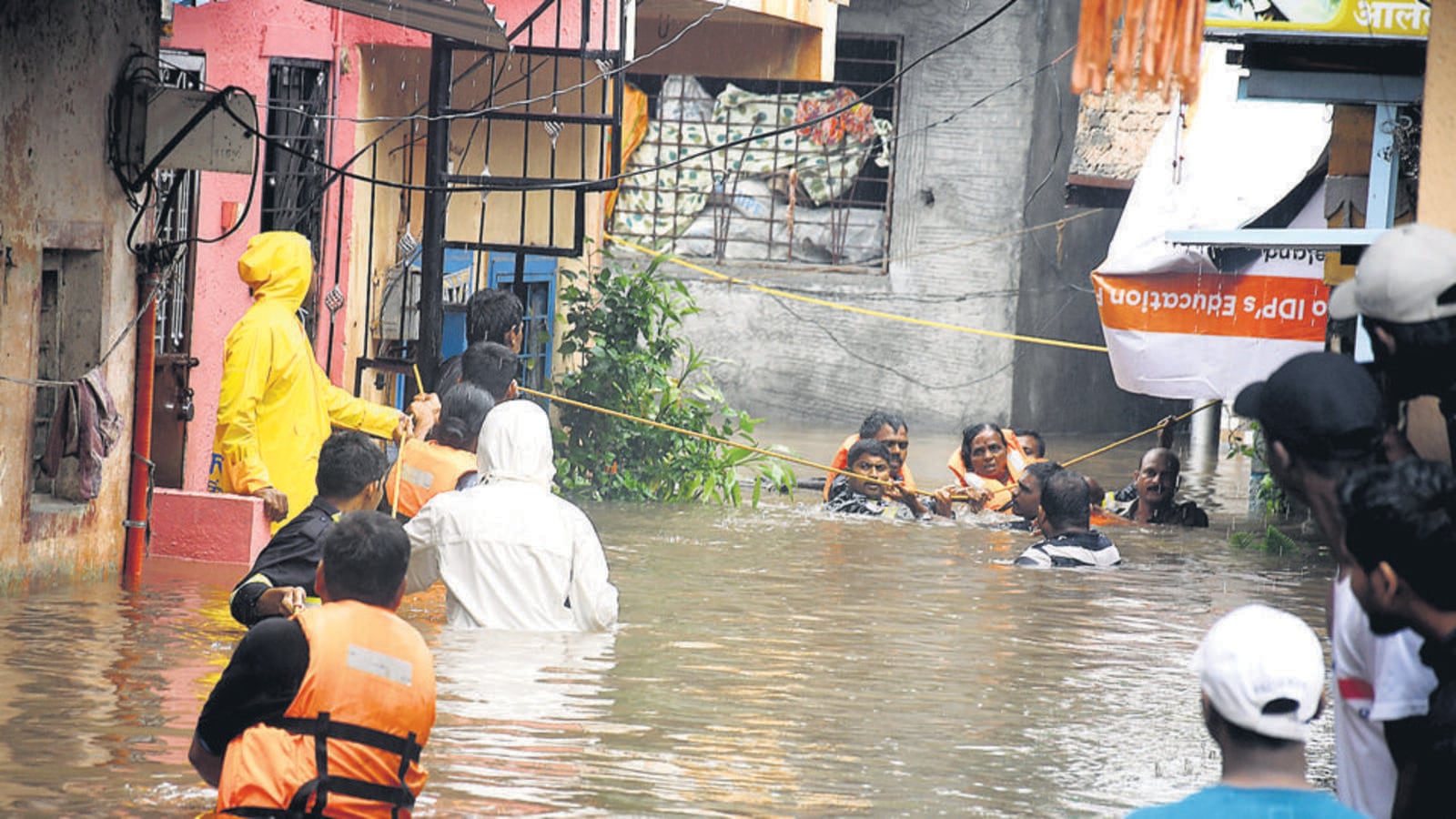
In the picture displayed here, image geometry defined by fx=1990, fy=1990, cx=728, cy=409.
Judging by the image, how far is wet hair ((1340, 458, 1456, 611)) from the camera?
3.61 m

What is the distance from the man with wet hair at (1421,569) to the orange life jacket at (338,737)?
7.26 feet

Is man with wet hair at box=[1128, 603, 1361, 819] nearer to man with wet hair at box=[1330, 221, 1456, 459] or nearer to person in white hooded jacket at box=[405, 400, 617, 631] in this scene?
man with wet hair at box=[1330, 221, 1456, 459]

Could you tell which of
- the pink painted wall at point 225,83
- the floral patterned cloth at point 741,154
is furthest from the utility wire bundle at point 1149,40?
the floral patterned cloth at point 741,154

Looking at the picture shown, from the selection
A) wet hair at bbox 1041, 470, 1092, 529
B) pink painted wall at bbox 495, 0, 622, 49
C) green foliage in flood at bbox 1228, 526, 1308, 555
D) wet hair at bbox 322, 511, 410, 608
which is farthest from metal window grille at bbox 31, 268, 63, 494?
green foliage in flood at bbox 1228, 526, 1308, 555

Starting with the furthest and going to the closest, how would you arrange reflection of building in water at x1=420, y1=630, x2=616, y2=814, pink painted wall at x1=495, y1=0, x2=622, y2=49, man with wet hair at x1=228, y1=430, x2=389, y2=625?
pink painted wall at x1=495, y1=0, x2=622, y2=49
reflection of building in water at x1=420, y1=630, x2=616, y2=814
man with wet hair at x1=228, y1=430, x2=389, y2=625

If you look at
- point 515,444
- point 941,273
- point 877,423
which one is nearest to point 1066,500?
point 877,423

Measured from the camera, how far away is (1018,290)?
2127cm

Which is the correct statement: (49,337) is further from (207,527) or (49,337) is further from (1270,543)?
(1270,543)

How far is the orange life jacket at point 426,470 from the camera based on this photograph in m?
9.27

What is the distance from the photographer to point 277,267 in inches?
397

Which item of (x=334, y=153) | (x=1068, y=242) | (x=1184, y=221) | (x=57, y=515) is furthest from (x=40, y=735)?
(x=1068, y=242)

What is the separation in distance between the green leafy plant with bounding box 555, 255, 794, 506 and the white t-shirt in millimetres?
10803

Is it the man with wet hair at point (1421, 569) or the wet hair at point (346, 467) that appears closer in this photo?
the man with wet hair at point (1421, 569)

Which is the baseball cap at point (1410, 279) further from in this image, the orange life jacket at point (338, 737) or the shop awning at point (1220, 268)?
the shop awning at point (1220, 268)
